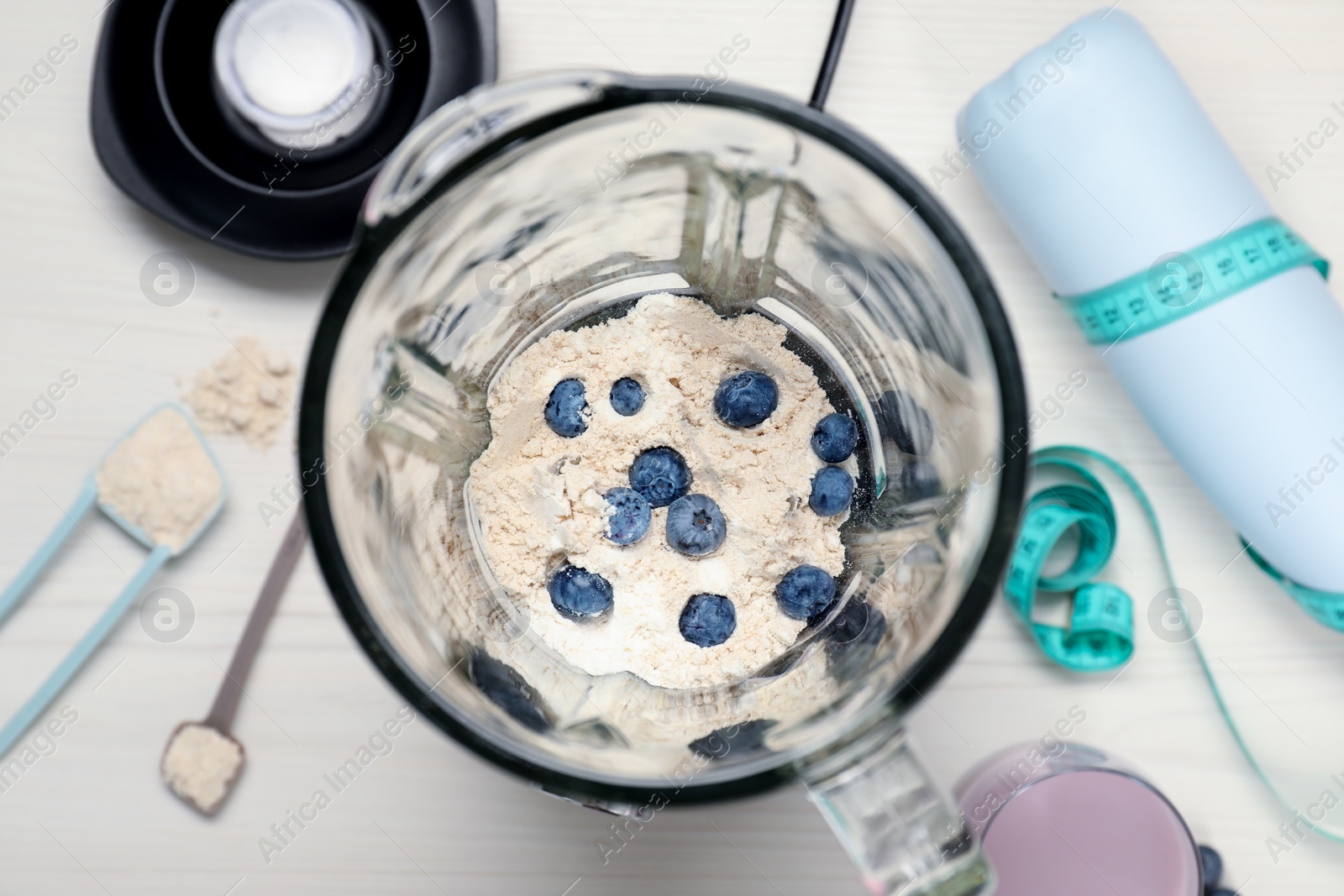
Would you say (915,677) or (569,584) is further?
(569,584)

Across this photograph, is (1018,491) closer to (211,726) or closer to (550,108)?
(550,108)

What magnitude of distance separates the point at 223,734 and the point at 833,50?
651 millimetres

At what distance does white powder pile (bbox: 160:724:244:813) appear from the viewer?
68cm

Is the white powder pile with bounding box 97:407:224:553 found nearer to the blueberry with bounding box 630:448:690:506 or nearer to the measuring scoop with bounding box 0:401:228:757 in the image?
the measuring scoop with bounding box 0:401:228:757

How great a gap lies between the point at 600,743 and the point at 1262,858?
1.80 feet

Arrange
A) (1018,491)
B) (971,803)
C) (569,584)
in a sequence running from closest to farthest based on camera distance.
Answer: (1018,491)
(569,584)
(971,803)

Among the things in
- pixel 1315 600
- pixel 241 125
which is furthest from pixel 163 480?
pixel 1315 600

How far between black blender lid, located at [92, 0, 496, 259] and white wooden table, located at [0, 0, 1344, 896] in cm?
4

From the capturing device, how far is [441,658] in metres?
0.48

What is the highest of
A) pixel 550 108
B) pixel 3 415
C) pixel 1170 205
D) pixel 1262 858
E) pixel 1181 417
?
pixel 3 415

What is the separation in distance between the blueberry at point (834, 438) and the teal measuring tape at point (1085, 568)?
18 centimetres

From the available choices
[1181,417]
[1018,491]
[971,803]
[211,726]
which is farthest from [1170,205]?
[211,726]

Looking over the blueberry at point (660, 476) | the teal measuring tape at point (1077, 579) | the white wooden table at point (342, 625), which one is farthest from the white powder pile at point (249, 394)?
the teal measuring tape at point (1077, 579)

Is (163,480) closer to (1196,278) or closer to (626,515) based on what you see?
(626,515)
